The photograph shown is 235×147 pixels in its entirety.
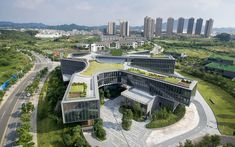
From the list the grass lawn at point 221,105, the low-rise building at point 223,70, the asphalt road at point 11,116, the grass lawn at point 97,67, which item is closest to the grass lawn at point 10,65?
the asphalt road at point 11,116

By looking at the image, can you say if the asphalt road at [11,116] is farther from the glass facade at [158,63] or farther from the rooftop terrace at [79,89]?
the glass facade at [158,63]

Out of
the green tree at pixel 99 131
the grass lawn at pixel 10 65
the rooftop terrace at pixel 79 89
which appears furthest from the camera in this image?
the grass lawn at pixel 10 65

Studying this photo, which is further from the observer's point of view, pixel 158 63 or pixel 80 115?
pixel 158 63

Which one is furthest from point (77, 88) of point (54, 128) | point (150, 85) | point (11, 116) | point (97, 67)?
point (150, 85)

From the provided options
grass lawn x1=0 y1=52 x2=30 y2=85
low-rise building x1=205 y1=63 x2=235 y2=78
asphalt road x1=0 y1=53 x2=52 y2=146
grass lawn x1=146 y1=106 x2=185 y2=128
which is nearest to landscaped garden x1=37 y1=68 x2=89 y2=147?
asphalt road x1=0 y1=53 x2=52 y2=146

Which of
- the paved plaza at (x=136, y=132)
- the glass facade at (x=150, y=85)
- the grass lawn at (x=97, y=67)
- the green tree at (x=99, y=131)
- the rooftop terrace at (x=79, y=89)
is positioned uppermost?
the grass lawn at (x=97, y=67)

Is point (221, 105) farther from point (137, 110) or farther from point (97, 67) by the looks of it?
point (97, 67)

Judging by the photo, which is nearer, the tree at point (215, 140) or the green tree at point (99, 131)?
the tree at point (215, 140)

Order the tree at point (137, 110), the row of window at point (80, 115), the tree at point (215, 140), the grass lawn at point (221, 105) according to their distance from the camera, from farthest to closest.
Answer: the tree at point (137, 110), the grass lawn at point (221, 105), the row of window at point (80, 115), the tree at point (215, 140)

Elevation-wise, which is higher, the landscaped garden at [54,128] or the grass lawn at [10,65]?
the grass lawn at [10,65]
